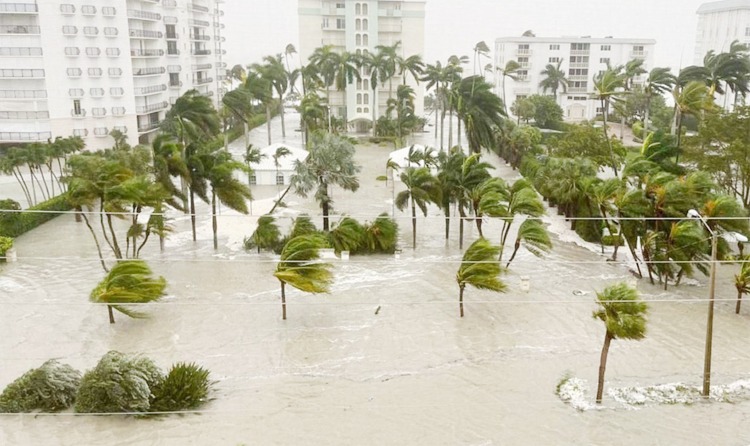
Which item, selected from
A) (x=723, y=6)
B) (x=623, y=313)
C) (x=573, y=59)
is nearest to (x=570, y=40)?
(x=573, y=59)

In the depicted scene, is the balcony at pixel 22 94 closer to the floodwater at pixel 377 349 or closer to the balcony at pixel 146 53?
the balcony at pixel 146 53

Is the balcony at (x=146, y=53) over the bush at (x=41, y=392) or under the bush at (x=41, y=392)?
over

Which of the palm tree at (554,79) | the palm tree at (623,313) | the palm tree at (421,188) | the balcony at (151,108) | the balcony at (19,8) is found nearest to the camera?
the palm tree at (623,313)

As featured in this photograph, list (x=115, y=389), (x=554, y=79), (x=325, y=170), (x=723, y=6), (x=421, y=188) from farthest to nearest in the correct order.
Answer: (x=723, y=6) < (x=554, y=79) < (x=325, y=170) < (x=421, y=188) < (x=115, y=389)

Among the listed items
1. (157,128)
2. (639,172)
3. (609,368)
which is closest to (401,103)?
(157,128)

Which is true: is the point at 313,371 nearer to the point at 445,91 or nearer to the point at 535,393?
the point at 535,393

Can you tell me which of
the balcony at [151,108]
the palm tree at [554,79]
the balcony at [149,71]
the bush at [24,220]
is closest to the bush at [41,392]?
the bush at [24,220]

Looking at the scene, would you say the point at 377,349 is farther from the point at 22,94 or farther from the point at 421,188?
the point at 22,94
